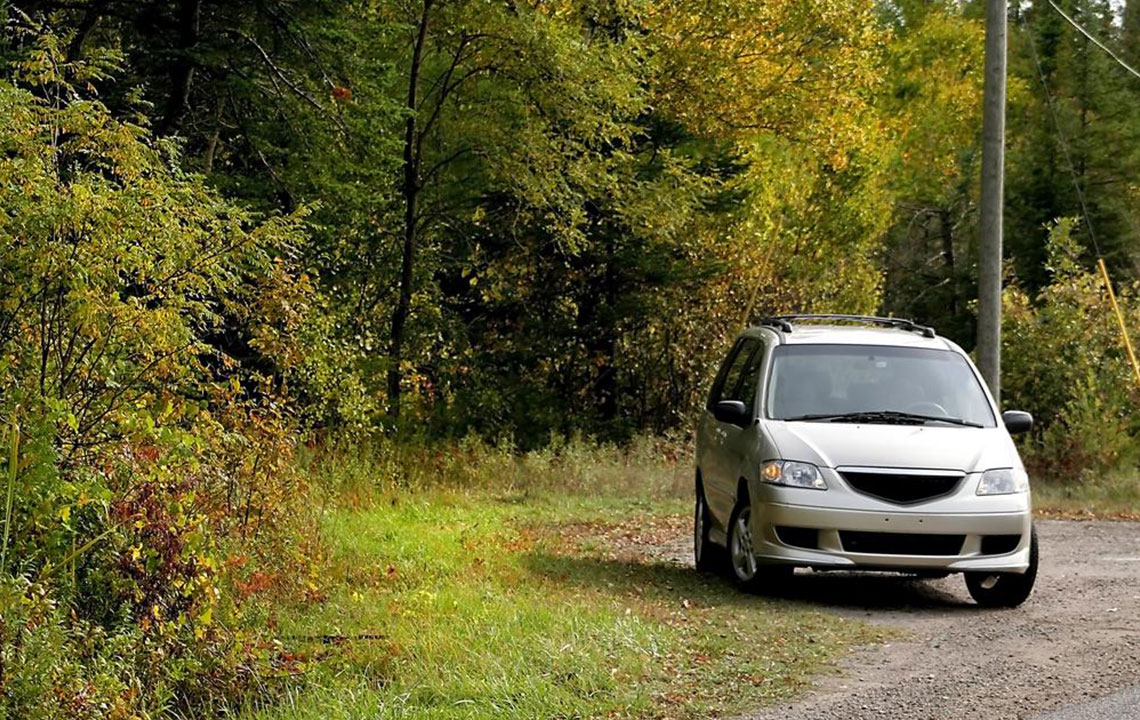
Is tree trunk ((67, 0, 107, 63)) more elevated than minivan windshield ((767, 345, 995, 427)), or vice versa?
tree trunk ((67, 0, 107, 63))

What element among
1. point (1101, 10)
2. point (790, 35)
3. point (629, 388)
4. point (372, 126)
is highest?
point (1101, 10)

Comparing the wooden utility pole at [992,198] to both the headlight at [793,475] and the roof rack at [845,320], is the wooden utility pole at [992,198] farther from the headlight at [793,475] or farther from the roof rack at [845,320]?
the headlight at [793,475]

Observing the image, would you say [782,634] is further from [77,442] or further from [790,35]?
[790,35]

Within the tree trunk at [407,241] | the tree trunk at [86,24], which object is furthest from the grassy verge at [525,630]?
the tree trunk at [407,241]

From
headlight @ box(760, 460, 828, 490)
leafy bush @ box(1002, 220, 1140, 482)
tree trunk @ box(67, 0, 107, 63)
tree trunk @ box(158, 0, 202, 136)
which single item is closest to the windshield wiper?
headlight @ box(760, 460, 828, 490)

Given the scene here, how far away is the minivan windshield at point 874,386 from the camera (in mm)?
12344

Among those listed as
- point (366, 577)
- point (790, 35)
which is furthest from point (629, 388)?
point (366, 577)

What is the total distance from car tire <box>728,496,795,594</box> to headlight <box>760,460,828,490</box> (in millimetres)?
395

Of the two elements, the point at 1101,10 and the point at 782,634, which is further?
the point at 1101,10

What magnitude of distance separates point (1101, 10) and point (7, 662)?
49.1 metres

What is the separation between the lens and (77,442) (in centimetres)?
865

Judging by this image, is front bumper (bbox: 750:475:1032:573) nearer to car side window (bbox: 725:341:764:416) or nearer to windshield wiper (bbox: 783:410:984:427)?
windshield wiper (bbox: 783:410:984:427)

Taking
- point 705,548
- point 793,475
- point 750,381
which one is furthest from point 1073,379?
point 793,475

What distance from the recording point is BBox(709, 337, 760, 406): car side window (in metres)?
13.7
